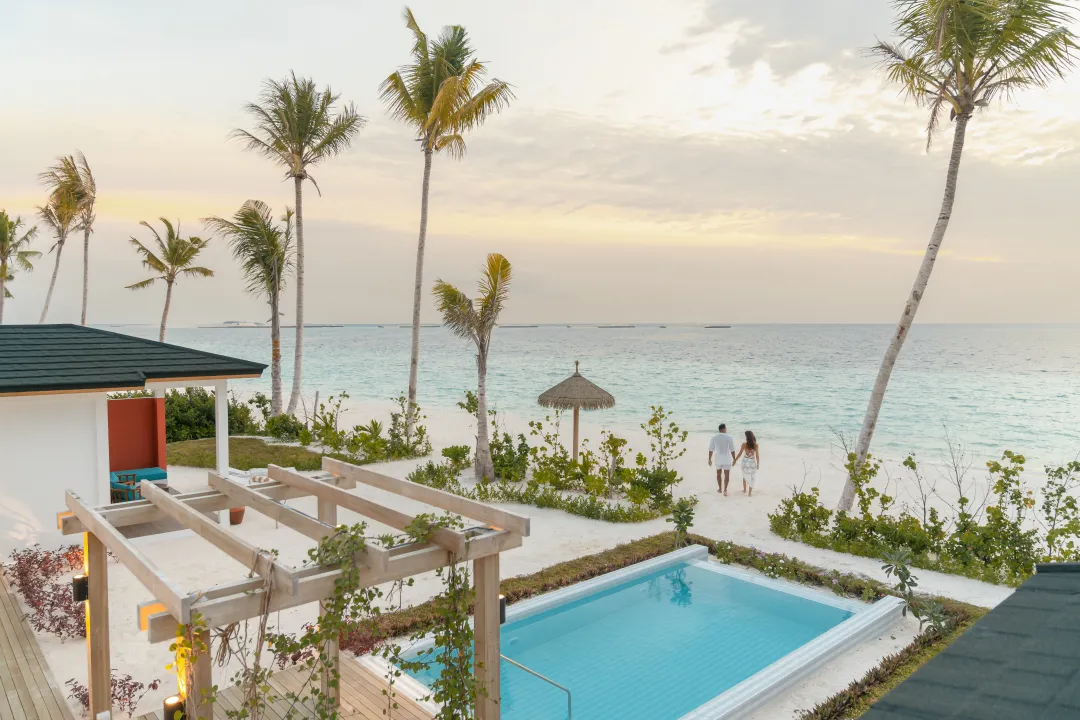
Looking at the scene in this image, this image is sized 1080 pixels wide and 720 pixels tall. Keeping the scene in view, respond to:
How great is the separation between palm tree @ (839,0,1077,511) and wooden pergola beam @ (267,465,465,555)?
27.4 ft

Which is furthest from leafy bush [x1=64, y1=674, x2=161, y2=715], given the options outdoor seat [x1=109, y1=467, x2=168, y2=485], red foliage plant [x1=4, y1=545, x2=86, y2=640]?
outdoor seat [x1=109, y1=467, x2=168, y2=485]

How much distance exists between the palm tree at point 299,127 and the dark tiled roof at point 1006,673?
19.4m

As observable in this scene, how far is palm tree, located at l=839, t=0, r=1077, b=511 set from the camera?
897 cm

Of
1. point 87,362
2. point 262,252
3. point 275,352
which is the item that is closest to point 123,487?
point 87,362

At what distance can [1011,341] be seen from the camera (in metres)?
91.6

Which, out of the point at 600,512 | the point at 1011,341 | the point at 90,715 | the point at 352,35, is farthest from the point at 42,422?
the point at 1011,341

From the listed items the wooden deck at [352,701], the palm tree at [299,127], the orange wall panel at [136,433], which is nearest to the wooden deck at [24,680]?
the wooden deck at [352,701]

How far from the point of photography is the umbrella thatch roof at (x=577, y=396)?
1408cm

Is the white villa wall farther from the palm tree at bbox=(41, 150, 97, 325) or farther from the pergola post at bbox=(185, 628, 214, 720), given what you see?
the palm tree at bbox=(41, 150, 97, 325)

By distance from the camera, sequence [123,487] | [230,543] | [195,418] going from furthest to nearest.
Answer: 1. [195,418]
2. [123,487]
3. [230,543]

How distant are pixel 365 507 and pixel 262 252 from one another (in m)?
18.8

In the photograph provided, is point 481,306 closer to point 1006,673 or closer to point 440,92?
point 440,92

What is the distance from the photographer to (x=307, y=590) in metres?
3.27

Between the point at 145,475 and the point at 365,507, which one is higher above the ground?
the point at 365,507
